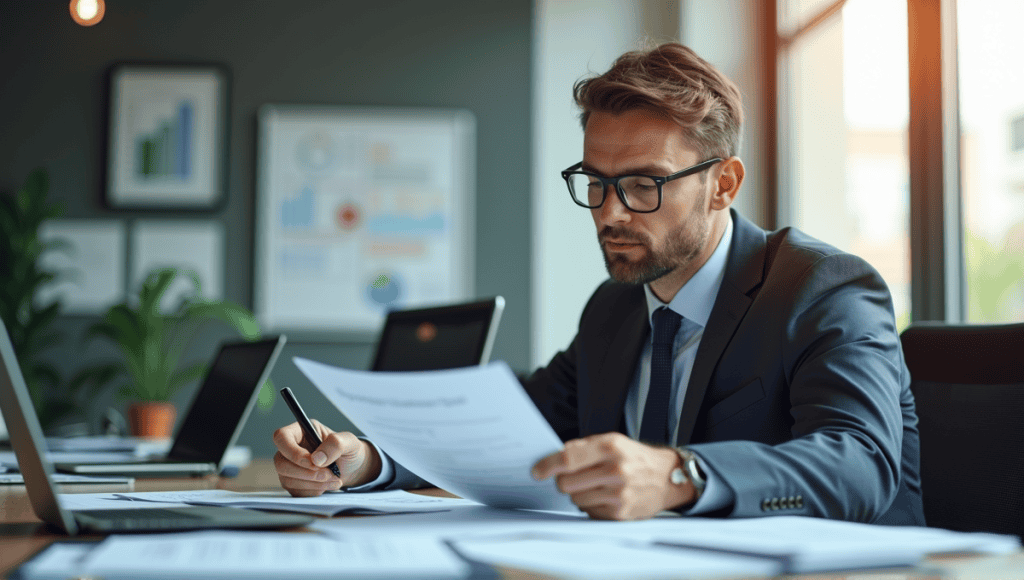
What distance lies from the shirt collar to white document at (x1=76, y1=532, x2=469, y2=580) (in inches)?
36.5

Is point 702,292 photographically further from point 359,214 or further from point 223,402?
point 359,214

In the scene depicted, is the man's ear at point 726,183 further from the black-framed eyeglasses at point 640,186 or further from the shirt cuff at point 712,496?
the shirt cuff at point 712,496

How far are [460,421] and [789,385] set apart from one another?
657 millimetres

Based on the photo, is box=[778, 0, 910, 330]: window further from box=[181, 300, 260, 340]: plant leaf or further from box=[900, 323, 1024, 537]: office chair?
box=[181, 300, 260, 340]: plant leaf

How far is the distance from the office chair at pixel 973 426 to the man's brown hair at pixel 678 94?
19.7 inches

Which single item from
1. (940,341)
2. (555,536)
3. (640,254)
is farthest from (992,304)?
(555,536)

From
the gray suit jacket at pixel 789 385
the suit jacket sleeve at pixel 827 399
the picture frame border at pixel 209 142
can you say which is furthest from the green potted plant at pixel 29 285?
the suit jacket sleeve at pixel 827 399

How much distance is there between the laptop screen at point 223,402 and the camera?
1.82 meters

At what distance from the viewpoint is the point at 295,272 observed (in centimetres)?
415

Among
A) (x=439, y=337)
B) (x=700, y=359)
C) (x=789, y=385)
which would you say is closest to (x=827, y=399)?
(x=789, y=385)

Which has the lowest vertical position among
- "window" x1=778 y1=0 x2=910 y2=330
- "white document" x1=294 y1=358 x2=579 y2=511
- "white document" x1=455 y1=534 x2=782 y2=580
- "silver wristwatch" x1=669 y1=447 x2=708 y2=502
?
"white document" x1=455 y1=534 x2=782 y2=580

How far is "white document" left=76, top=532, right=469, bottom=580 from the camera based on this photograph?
0.56 meters

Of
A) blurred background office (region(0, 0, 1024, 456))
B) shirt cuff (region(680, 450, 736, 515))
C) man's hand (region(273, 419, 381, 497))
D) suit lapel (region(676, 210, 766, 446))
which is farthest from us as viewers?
blurred background office (region(0, 0, 1024, 456))

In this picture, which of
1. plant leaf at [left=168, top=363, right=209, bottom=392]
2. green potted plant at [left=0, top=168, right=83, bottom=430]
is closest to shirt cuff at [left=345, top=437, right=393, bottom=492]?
plant leaf at [left=168, top=363, right=209, bottom=392]
